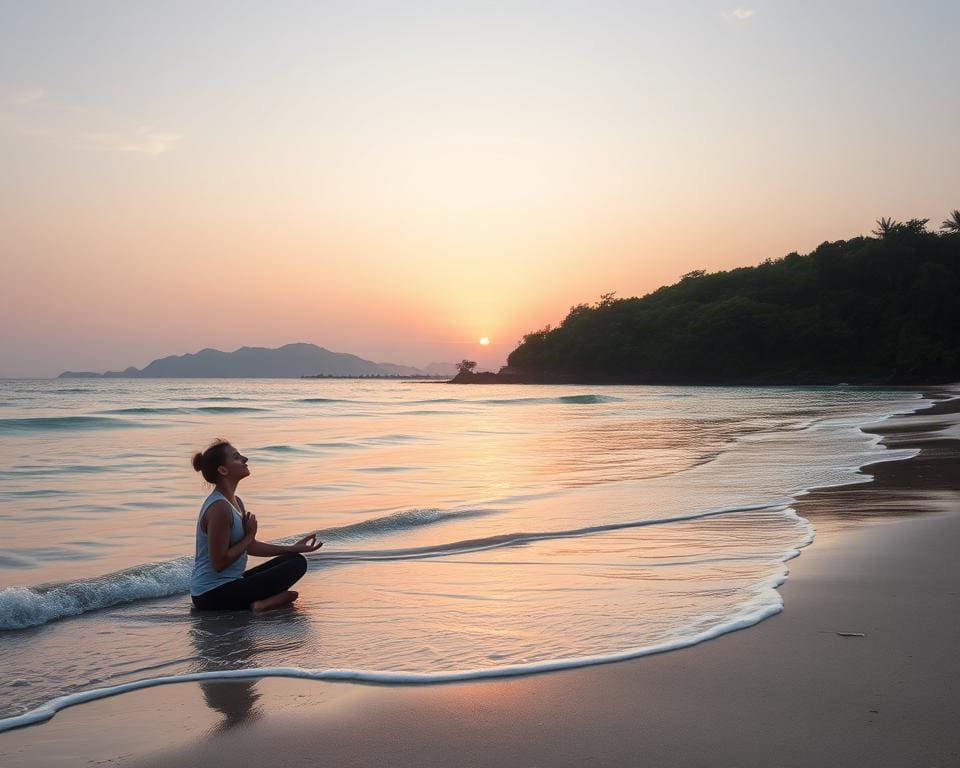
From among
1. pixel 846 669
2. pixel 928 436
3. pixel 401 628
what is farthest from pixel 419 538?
pixel 928 436

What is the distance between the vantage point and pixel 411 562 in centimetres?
702

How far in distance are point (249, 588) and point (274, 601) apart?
0.19 metres

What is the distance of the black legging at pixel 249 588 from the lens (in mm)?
5449

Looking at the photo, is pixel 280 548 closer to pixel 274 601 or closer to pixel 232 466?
pixel 274 601

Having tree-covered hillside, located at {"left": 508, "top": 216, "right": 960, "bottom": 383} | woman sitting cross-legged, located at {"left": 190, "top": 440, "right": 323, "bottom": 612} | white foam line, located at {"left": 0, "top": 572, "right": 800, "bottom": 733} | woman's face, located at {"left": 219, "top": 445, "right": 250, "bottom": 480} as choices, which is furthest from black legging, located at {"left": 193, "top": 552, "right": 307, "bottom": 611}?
tree-covered hillside, located at {"left": 508, "top": 216, "right": 960, "bottom": 383}

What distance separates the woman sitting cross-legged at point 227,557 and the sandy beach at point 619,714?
1454 mm

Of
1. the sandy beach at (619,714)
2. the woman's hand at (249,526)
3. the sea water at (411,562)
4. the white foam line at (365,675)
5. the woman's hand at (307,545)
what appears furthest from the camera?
the woman's hand at (307,545)

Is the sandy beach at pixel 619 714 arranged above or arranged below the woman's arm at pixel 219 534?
below

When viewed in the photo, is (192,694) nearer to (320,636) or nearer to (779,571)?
(320,636)

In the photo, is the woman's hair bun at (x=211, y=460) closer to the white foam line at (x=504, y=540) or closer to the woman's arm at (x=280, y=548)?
the woman's arm at (x=280, y=548)

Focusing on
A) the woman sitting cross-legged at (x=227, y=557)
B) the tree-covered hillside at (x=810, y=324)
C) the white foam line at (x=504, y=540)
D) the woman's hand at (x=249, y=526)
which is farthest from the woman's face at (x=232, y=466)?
the tree-covered hillside at (x=810, y=324)

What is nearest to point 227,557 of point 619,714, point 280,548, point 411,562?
point 280,548

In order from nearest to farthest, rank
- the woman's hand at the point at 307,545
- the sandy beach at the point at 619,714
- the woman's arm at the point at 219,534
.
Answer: the sandy beach at the point at 619,714 < the woman's arm at the point at 219,534 < the woman's hand at the point at 307,545

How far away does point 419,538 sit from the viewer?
8172mm
